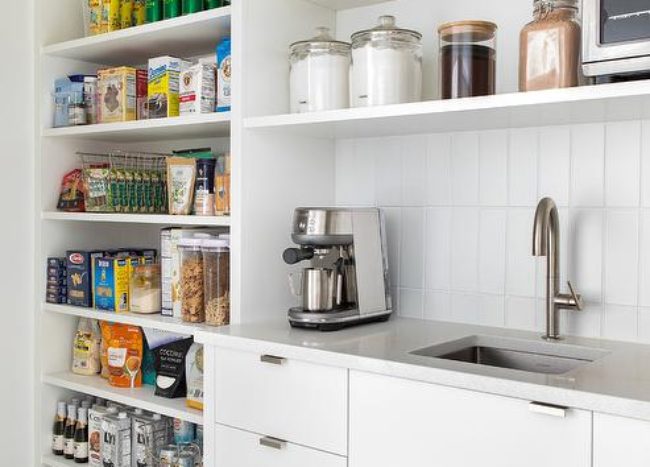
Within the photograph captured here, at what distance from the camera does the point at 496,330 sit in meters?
2.04

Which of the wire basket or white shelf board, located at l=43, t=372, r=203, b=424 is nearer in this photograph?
white shelf board, located at l=43, t=372, r=203, b=424

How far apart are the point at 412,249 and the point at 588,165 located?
573 millimetres

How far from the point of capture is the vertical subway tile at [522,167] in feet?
6.58

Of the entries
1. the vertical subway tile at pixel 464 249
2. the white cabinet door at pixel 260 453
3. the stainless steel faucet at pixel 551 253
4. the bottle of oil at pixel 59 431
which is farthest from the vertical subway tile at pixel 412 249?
the bottle of oil at pixel 59 431

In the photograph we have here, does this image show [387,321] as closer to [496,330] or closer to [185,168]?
[496,330]

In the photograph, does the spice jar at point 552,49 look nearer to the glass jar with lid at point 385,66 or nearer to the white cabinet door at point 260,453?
the glass jar with lid at point 385,66

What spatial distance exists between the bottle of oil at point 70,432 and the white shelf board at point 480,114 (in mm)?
1291

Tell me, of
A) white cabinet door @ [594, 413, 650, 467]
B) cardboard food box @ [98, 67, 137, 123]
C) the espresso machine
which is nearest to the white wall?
cardboard food box @ [98, 67, 137, 123]

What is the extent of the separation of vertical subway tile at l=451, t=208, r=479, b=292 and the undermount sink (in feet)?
0.71

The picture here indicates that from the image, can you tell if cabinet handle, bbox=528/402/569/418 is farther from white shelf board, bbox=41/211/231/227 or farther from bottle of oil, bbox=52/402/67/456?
bottle of oil, bbox=52/402/67/456

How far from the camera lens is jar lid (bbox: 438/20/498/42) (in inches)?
71.2

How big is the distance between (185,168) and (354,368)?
959mm

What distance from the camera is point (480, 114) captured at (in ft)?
5.81

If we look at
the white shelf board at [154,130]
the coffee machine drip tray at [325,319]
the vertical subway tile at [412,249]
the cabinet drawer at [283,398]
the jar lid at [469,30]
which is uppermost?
the jar lid at [469,30]
